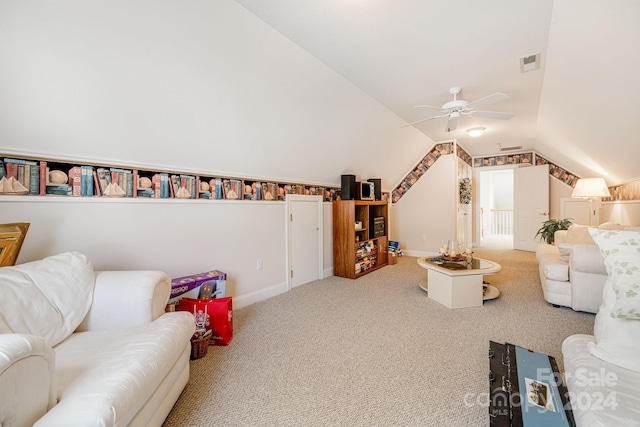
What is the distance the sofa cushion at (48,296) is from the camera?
1.28m

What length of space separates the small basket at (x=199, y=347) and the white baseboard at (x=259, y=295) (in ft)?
3.19

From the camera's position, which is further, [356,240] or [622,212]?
[356,240]

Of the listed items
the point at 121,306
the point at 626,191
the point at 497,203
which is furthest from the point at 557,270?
the point at 497,203

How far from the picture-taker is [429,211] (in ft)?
19.7

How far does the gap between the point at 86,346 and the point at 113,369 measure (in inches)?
Answer: 16.9

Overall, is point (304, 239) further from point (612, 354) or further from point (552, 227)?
point (552, 227)

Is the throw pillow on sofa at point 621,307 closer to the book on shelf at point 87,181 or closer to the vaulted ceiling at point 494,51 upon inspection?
the vaulted ceiling at point 494,51

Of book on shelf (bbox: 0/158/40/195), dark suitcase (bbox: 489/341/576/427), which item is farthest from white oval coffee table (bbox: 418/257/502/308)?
book on shelf (bbox: 0/158/40/195)

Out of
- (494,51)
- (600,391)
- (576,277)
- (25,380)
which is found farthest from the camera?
(576,277)

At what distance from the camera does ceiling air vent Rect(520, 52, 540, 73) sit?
2.52 m

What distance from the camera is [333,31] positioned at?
84.5 inches

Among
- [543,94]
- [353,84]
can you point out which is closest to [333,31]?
[353,84]

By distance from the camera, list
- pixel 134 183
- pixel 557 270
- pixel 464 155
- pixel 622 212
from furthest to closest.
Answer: pixel 464 155, pixel 622 212, pixel 557 270, pixel 134 183

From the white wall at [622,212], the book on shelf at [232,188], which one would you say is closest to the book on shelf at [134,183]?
the book on shelf at [232,188]
